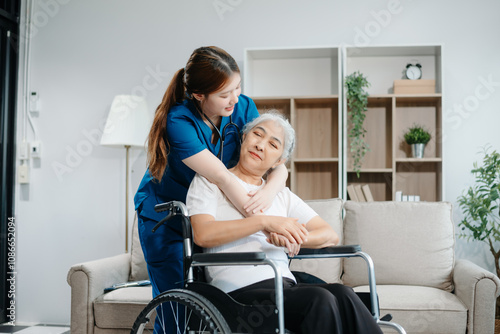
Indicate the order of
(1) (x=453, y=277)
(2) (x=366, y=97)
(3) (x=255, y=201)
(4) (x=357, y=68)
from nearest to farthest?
(3) (x=255, y=201), (1) (x=453, y=277), (2) (x=366, y=97), (4) (x=357, y=68)

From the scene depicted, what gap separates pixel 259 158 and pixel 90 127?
2501 mm

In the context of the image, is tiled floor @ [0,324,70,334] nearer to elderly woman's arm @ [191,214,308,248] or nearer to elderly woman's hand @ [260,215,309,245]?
elderly woman's arm @ [191,214,308,248]

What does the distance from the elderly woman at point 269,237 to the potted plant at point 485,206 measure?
5.88 feet

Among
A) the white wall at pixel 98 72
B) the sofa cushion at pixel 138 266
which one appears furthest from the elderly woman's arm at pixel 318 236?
the white wall at pixel 98 72

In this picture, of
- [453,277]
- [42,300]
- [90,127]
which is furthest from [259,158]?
[42,300]

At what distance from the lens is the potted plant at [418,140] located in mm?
3518

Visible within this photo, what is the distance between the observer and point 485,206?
3.17 meters

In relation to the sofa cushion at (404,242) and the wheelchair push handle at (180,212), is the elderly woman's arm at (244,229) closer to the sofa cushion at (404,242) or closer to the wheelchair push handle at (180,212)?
the wheelchair push handle at (180,212)

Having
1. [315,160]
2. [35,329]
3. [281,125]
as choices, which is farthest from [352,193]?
[35,329]

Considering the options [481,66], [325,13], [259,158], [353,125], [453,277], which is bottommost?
[453,277]

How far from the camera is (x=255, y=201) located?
1655mm

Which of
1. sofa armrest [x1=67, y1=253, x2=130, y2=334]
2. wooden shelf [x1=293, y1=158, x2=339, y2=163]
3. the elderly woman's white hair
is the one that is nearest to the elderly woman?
the elderly woman's white hair

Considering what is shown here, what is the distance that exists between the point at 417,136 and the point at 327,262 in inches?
48.8

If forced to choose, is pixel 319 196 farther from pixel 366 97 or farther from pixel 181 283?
pixel 181 283
